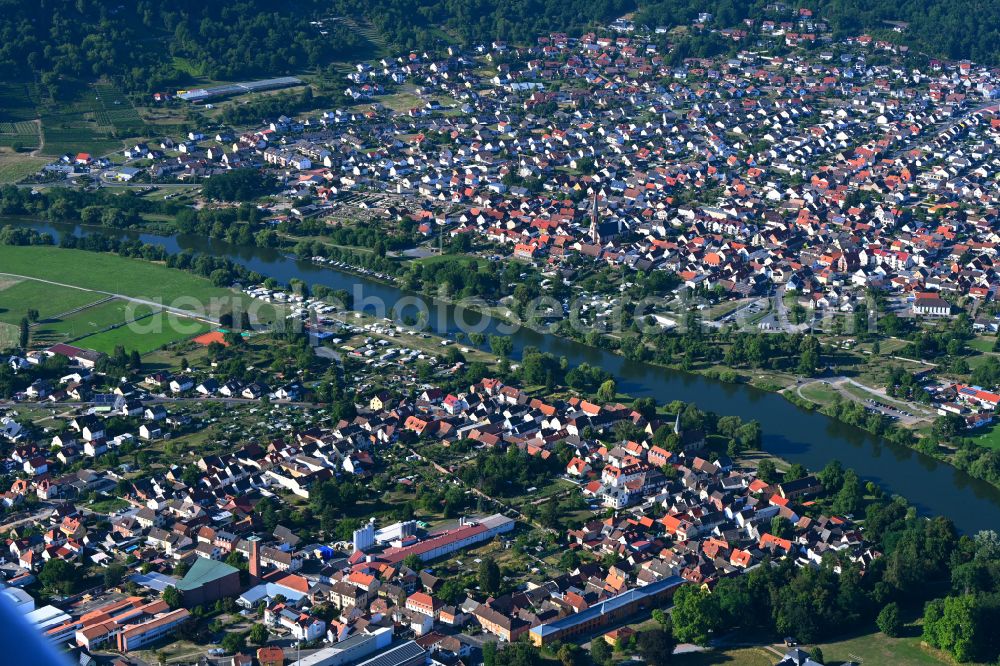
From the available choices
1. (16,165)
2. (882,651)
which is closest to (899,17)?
(16,165)

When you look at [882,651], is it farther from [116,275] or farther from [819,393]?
[116,275]

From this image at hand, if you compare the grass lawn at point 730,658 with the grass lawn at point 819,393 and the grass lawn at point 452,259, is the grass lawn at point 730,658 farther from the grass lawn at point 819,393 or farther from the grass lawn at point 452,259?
the grass lawn at point 452,259

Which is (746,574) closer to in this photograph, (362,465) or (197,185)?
(362,465)

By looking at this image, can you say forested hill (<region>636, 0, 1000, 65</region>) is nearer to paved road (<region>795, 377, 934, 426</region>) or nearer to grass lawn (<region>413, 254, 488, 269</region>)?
grass lawn (<region>413, 254, 488, 269</region>)

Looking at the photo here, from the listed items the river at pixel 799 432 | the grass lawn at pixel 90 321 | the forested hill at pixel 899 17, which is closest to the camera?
the river at pixel 799 432

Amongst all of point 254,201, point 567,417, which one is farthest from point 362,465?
point 254,201

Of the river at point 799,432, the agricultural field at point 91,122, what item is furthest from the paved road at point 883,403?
the agricultural field at point 91,122

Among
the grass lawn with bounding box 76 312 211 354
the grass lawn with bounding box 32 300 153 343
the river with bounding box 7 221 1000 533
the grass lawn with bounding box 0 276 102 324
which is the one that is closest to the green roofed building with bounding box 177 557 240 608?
the grass lawn with bounding box 76 312 211 354
